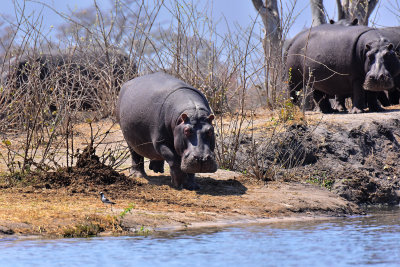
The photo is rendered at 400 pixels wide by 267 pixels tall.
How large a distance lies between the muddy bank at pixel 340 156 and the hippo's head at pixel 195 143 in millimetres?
1544

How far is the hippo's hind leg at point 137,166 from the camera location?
944 cm

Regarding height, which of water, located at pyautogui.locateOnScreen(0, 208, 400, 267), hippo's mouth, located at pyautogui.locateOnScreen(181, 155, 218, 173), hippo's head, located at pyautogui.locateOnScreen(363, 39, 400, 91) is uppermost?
hippo's head, located at pyautogui.locateOnScreen(363, 39, 400, 91)

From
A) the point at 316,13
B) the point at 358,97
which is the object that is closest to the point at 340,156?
the point at 358,97

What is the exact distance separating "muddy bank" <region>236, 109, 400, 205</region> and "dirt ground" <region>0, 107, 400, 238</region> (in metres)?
0.01

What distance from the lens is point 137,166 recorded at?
9469mm

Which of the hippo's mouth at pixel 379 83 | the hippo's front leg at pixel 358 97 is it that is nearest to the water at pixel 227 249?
the hippo's mouth at pixel 379 83

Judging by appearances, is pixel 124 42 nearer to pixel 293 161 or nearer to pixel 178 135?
pixel 293 161

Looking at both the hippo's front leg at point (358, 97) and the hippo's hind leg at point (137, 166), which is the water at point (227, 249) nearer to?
the hippo's hind leg at point (137, 166)

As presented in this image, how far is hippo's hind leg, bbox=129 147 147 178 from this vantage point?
31.0ft

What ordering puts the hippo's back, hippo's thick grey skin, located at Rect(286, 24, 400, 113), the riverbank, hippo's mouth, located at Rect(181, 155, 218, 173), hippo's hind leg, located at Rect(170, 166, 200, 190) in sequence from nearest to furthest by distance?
1. the riverbank
2. hippo's mouth, located at Rect(181, 155, 218, 173)
3. hippo's hind leg, located at Rect(170, 166, 200, 190)
4. the hippo's back
5. hippo's thick grey skin, located at Rect(286, 24, 400, 113)

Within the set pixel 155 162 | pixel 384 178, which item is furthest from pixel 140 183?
pixel 384 178

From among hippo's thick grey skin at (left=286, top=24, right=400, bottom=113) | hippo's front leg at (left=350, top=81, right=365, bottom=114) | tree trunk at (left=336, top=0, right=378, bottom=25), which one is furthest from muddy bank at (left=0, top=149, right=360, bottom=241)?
tree trunk at (left=336, top=0, right=378, bottom=25)

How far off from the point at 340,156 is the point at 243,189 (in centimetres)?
237

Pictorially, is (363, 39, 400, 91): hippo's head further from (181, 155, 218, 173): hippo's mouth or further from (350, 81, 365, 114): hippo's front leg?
(181, 155, 218, 173): hippo's mouth
